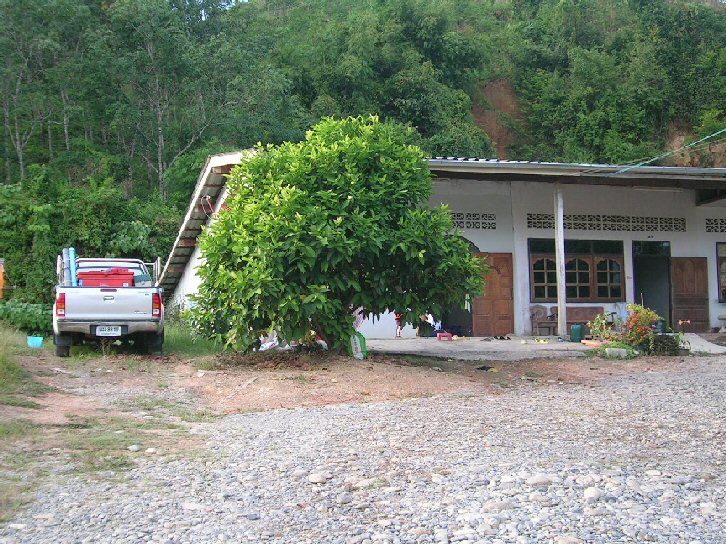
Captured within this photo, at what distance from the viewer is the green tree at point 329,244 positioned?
9.78 meters

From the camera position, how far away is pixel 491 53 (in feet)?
128

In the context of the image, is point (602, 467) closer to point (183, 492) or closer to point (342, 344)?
point (183, 492)

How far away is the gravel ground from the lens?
13.6ft

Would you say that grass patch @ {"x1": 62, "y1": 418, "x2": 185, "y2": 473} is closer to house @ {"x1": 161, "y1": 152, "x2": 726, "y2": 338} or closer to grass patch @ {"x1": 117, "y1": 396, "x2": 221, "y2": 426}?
grass patch @ {"x1": 117, "y1": 396, "x2": 221, "y2": 426}

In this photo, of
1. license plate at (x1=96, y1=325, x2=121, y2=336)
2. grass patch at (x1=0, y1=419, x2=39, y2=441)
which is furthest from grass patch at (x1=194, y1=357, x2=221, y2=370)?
grass patch at (x1=0, y1=419, x2=39, y2=441)

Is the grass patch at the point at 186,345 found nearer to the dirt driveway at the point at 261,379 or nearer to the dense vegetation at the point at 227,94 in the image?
the dirt driveway at the point at 261,379

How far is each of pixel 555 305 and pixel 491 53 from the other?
24.5m

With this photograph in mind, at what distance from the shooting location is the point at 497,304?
56.9 feet

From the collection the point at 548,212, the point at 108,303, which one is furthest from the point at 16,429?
the point at 548,212

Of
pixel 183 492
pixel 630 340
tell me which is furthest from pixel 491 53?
pixel 183 492

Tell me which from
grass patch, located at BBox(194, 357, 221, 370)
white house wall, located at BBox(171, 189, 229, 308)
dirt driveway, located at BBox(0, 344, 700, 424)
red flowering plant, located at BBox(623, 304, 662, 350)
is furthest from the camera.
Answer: white house wall, located at BBox(171, 189, 229, 308)

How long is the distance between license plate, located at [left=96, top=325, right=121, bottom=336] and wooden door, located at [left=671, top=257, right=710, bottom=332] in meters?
13.0

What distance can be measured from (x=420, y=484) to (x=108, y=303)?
8.75 meters

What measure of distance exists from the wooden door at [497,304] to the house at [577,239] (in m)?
0.02
